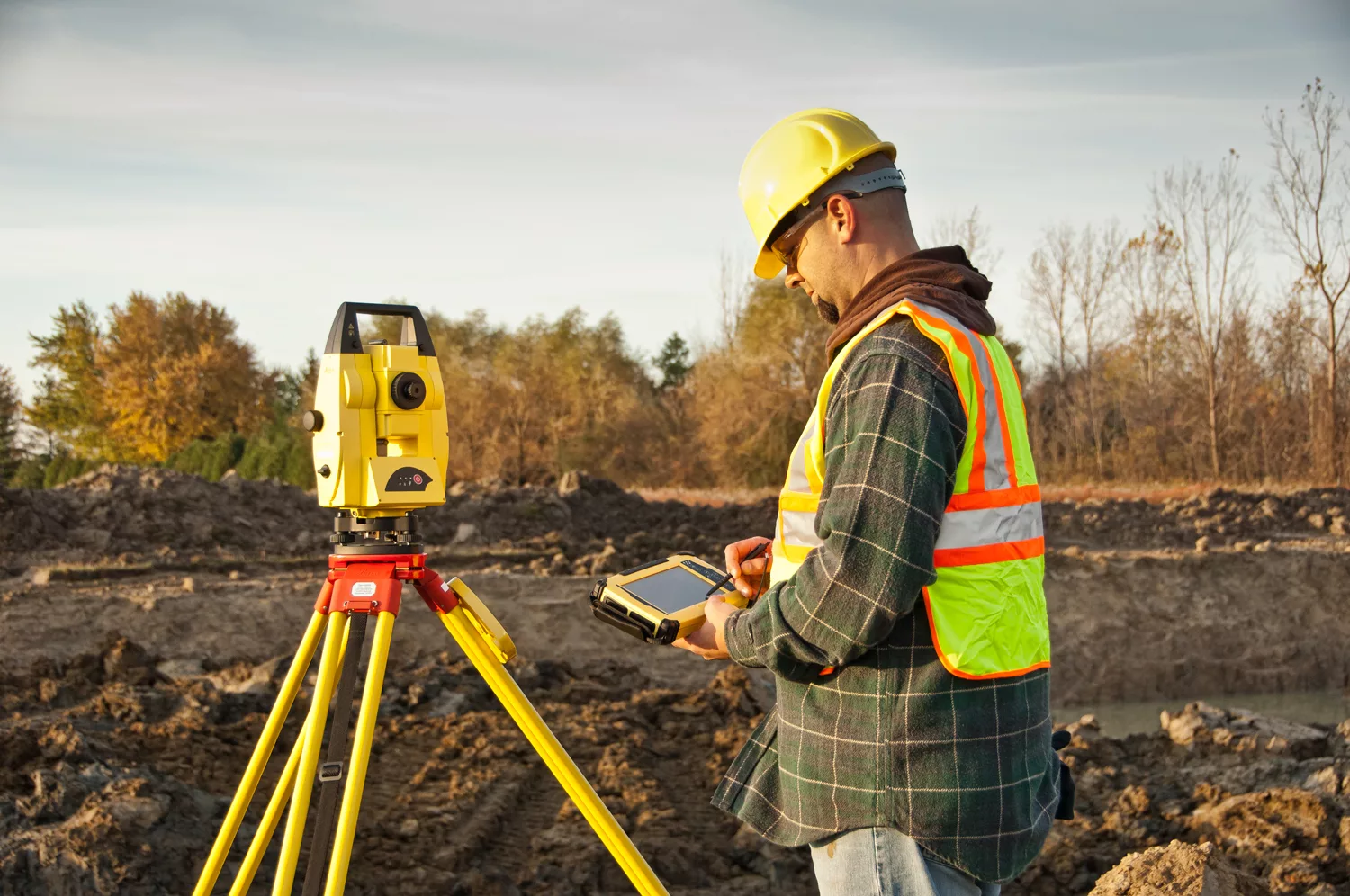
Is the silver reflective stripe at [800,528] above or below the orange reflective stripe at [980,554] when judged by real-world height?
above

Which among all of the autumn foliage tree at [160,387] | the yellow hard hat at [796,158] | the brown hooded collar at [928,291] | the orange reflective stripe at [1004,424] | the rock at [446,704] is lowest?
the rock at [446,704]

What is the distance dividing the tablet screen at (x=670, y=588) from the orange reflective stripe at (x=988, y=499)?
51 cm

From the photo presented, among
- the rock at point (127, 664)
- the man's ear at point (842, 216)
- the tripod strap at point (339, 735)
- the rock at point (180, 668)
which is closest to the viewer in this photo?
the man's ear at point (842, 216)

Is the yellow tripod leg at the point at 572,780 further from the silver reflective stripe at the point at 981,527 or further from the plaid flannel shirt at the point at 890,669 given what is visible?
the silver reflective stripe at the point at 981,527

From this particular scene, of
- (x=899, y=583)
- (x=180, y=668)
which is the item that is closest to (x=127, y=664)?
(x=180, y=668)

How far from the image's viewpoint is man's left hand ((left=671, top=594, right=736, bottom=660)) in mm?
1780

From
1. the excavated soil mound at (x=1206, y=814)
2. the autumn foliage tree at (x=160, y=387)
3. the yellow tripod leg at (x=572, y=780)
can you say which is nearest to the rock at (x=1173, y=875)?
the excavated soil mound at (x=1206, y=814)

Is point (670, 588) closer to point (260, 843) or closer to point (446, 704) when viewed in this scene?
point (260, 843)

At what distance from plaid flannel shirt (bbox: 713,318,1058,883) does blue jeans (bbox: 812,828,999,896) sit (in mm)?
25

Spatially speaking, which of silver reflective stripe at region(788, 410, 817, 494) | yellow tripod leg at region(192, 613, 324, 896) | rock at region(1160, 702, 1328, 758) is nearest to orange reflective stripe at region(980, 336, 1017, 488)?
silver reflective stripe at region(788, 410, 817, 494)

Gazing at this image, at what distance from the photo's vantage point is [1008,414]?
1.62 metres

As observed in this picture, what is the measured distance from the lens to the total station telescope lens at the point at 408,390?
2.36 meters

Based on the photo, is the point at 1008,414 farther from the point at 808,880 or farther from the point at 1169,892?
the point at 808,880

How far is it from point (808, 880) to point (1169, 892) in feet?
7.37
